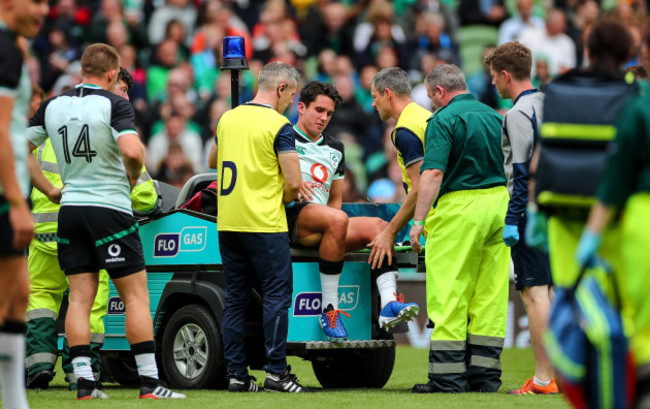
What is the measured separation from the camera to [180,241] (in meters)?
8.88

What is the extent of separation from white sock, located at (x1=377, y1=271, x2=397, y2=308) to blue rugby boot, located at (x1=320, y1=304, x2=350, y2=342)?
0.35 metres

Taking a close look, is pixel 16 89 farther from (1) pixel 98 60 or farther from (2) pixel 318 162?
(2) pixel 318 162

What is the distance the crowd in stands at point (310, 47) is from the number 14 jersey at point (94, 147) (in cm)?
791

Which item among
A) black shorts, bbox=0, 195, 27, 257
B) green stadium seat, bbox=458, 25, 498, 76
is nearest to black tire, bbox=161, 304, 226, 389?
black shorts, bbox=0, 195, 27, 257

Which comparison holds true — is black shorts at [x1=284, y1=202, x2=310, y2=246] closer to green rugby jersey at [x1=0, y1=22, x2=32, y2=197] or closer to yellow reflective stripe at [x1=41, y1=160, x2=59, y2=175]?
yellow reflective stripe at [x1=41, y1=160, x2=59, y2=175]

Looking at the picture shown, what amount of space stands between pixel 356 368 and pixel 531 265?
6.41 feet

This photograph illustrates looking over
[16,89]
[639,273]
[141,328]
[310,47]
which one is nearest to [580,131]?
[639,273]

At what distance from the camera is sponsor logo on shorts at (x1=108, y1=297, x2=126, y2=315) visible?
30.2 feet

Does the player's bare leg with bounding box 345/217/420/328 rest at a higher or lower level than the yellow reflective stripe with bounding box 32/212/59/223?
lower

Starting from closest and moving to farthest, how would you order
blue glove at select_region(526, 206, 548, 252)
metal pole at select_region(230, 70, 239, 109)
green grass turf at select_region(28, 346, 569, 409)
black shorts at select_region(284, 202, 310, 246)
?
blue glove at select_region(526, 206, 548, 252) → green grass turf at select_region(28, 346, 569, 409) → black shorts at select_region(284, 202, 310, 246) → metal pole at select_region(230, 70, 239, 109)

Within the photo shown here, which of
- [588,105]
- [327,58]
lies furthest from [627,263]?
[327,58]

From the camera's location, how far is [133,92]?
56.2ft

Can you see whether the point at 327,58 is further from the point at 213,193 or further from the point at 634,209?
the point at 634,209

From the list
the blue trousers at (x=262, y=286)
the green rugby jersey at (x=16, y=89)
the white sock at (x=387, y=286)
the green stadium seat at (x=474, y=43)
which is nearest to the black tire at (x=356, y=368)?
the white sock at (x=387, y=286)
